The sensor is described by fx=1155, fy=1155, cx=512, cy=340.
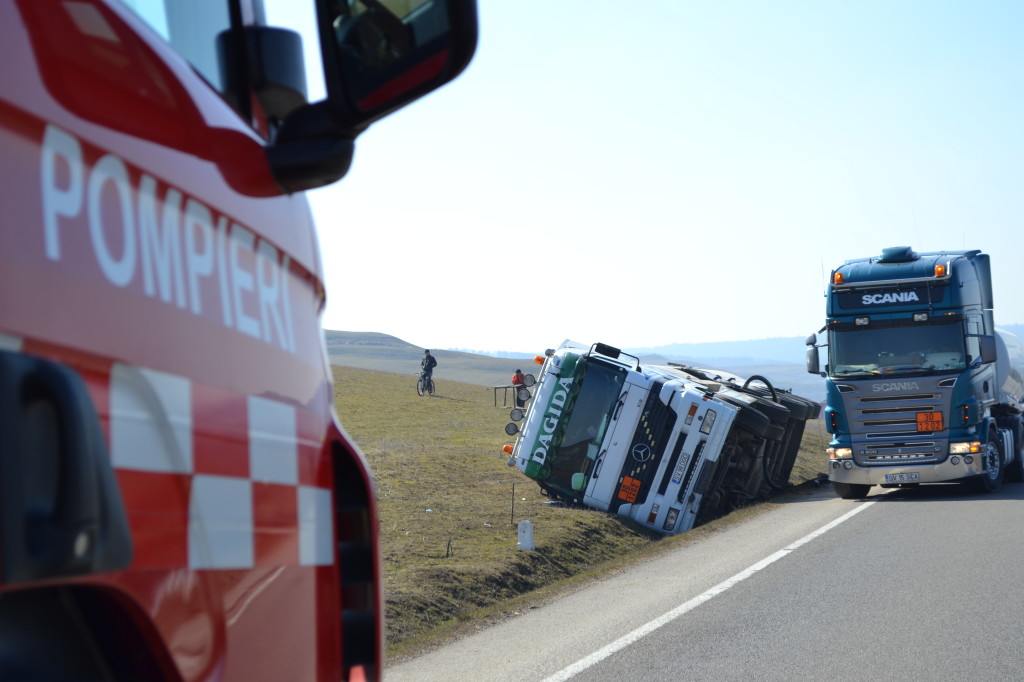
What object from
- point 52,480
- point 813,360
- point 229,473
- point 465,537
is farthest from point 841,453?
point 52,480

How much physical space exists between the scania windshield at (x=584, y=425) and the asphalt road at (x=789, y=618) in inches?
160

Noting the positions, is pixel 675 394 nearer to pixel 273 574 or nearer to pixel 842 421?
pixel 842 421

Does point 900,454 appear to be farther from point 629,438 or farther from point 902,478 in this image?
point 629,438

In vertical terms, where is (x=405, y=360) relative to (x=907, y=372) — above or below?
above

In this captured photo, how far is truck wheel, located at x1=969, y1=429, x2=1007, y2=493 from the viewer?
17.5 m

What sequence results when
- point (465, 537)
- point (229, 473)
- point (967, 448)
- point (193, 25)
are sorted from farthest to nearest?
point (967, 448) < point (465, 537) < point (193, 25) < point (229, 473)

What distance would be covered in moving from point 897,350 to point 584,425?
4.87m

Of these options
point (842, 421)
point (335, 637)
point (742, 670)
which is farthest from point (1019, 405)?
point (335, 637)

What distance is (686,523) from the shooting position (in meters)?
16.9

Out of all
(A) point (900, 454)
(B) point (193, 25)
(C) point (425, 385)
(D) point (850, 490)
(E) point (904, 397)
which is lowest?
(D) point (850, 490)

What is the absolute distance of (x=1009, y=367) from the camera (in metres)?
20.8

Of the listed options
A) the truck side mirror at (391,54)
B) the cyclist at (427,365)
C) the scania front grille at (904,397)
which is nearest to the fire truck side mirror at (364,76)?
the truck side mirror at (391,54)

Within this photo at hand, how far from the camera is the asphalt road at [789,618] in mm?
6930

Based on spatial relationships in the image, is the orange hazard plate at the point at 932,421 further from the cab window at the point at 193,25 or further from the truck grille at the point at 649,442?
the cab window at the point at 193,25
